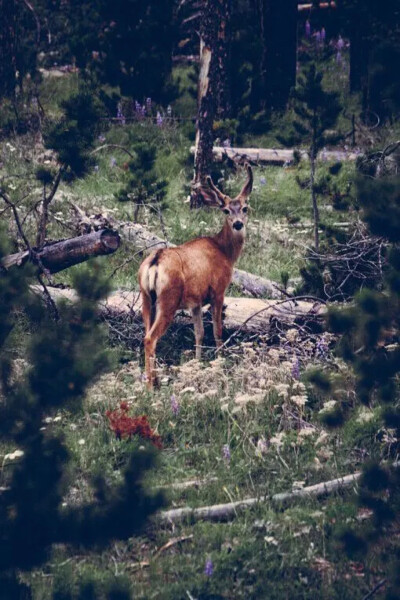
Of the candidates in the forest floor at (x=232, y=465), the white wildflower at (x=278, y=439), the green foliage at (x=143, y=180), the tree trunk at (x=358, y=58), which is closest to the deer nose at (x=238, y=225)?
the forest floor at (x=232, y=465)

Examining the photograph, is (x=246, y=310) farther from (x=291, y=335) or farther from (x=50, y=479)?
(x=50, y=479)

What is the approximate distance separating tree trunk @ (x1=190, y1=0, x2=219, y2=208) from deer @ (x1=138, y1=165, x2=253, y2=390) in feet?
13.4

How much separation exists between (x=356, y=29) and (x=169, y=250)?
12793mm

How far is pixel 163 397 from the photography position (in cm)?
811

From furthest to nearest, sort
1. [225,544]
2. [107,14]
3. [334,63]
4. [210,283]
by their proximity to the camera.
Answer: [334,63] < [107,14] < [210,283] < [225,544]

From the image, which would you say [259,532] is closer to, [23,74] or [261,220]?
[261,220]

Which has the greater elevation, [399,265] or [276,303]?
[399,265]

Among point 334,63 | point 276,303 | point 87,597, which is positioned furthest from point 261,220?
point 334,63

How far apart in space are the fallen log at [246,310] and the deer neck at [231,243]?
1.54 ft

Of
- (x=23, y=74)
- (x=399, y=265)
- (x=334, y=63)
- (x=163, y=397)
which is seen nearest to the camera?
(x=399, y=265)

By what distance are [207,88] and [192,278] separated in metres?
5.63

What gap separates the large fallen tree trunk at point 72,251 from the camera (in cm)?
965

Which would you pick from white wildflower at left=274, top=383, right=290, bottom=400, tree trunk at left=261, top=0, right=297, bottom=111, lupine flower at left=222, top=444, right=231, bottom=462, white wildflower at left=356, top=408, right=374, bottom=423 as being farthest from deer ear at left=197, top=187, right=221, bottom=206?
tree trunk at left=261, top=0, right=297, bottom=111

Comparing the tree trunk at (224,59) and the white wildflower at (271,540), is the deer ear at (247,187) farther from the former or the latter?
the tree trunk at (224,59)
